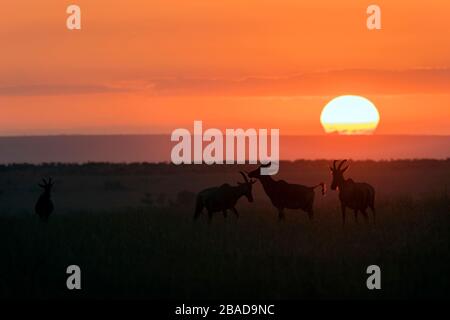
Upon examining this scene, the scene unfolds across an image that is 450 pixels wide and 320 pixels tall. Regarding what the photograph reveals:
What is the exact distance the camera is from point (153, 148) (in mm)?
150000

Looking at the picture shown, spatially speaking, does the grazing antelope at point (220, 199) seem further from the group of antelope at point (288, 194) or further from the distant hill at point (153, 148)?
the distant hill at point (153, 148)

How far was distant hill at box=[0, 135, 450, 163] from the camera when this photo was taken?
455ft

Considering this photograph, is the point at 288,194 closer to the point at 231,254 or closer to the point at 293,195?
the point at 293,195

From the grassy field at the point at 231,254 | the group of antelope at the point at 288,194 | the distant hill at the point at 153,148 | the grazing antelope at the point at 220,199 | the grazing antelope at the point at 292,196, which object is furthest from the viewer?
the distant hill at the point at 153,148

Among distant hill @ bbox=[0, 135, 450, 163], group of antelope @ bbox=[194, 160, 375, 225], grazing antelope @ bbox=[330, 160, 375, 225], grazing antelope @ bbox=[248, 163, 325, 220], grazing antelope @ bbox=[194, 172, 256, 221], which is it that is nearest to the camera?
grazing antelope @ bbox=[330, 160, 375, 225]

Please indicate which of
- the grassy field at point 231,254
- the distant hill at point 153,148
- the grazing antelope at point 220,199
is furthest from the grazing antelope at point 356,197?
the distant hill at point 153,148

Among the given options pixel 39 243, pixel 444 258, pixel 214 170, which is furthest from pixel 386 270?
pixel 214 170

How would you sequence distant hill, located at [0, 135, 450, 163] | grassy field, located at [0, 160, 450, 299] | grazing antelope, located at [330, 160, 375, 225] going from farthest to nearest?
distant hill, located at [0, 135, 450, 163] < grazing antelope, located at [330, 160, 375, 225] < grassy field, located at [0, 160, 450, 299]

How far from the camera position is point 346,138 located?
154m

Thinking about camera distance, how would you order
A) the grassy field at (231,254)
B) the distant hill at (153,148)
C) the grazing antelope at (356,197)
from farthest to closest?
the distant hill at (153,148), the grazing antelope at (356,197), the grassy field at (231,254)

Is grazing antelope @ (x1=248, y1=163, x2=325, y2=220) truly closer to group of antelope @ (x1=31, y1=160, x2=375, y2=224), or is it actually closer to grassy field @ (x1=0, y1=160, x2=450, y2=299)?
group of antelope @ (x1=31, y1=160, x2=375, y2=224)

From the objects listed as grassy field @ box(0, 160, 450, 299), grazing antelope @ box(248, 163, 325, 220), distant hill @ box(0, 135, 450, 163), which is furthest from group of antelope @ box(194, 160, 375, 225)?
distant hill @ box(0, 135, 450, 163)

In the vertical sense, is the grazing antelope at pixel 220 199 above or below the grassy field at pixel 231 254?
above

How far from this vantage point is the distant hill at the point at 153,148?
455ft
